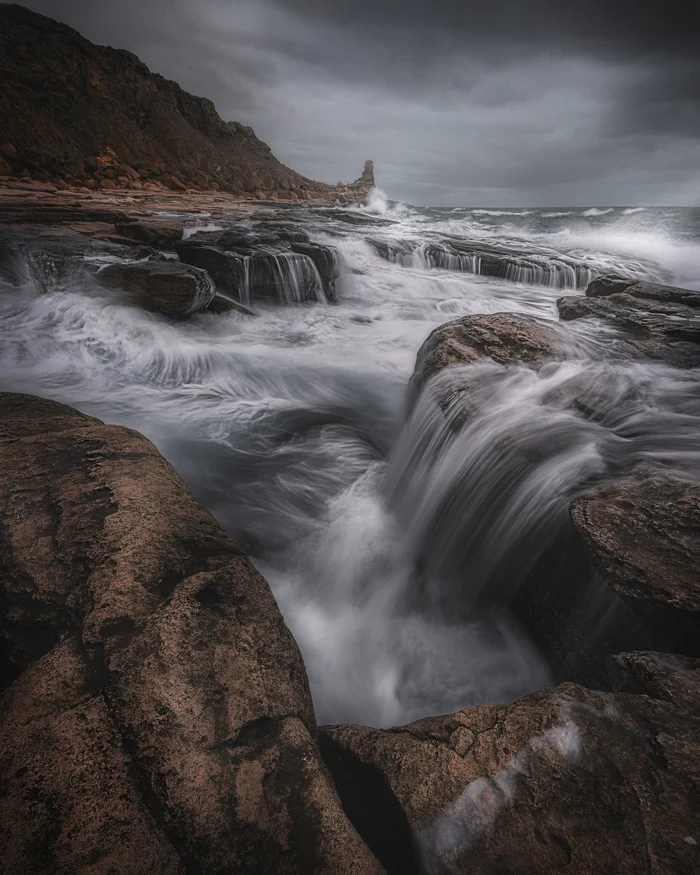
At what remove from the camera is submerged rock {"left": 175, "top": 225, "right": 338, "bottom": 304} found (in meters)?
9.20

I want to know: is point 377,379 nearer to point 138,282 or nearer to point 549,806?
point 138,282

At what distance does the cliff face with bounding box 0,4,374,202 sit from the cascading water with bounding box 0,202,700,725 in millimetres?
21552

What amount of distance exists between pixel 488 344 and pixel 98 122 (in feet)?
151

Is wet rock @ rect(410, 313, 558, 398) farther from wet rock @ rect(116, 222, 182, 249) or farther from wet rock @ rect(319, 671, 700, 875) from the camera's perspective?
wet rock @ rect(116, 222, 182, 249)

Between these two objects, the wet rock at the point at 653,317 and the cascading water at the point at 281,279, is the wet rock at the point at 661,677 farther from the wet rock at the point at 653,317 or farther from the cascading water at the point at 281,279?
the cascading water at the point at 281,279

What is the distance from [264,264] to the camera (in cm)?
969

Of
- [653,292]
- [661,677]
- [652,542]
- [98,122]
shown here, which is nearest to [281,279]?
[653,292]

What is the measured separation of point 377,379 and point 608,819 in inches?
253

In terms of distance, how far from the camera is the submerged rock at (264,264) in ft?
30.2

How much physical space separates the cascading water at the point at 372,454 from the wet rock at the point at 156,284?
0.29 metres

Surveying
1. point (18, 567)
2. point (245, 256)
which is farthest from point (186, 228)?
point (18, 567)

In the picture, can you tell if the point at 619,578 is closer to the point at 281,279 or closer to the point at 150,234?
the point at 281,279

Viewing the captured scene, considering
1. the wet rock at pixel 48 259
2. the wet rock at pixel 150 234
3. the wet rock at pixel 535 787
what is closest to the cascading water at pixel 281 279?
the wet rock at pixel 150 234

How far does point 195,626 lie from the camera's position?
5.78ft
